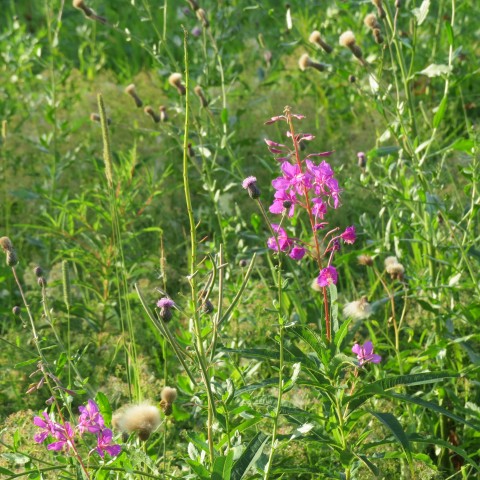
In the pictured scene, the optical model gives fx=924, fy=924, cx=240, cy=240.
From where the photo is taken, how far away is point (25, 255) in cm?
349

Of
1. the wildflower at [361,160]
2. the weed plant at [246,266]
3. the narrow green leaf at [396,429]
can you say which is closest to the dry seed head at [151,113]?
the weed plant at [246,266]

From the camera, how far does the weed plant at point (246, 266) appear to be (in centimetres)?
168

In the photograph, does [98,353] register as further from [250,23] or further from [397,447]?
[250,23]

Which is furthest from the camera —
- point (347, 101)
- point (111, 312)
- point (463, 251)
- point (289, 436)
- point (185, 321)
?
point (347, 101)

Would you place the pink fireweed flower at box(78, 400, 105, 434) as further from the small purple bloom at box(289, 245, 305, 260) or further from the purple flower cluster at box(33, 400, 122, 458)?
the small purple bloom at box(289, 245, 305, 260)

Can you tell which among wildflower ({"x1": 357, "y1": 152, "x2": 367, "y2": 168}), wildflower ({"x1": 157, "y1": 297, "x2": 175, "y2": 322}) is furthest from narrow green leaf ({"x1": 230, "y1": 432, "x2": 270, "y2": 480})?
wildflower ({"x1": 357, "y1": 152, "x2": 367, "y2": 168})

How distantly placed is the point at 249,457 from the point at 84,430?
12.2 inches

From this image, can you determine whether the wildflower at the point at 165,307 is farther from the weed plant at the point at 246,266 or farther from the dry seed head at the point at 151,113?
the dry seed head at the point at 151,113

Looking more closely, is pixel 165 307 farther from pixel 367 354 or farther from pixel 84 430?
pixel 367 354

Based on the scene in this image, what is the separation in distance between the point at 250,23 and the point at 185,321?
2628mm

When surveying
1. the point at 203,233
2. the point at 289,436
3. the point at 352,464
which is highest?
the point at 289,436

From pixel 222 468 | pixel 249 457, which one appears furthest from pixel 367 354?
pixel 222 468

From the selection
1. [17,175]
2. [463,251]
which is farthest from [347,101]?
[463,251]

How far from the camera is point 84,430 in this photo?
1.67 m
